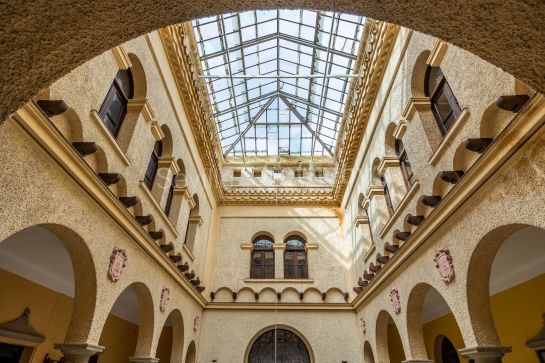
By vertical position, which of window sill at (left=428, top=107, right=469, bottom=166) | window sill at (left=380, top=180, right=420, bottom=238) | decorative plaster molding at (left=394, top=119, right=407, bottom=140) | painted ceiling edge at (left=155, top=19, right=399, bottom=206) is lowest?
window sill at (left=380, top=180, right=420, bottom=238)

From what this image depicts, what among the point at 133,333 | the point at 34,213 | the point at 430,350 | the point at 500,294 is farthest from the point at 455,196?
the point at 133,333

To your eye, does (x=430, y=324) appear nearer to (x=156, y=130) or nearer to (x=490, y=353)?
(x=490, y=353)

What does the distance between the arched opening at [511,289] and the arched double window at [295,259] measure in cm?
625

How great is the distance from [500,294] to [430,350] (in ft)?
11.7

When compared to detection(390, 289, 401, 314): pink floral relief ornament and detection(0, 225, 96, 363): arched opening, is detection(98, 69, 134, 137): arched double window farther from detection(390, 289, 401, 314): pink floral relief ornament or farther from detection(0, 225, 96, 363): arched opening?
detection(390, 289, 401, 314): pink floral relief ornament

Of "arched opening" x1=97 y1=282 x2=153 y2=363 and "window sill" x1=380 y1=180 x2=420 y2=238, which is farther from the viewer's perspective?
"arched opening" x1=97 y1=282 x2=153 y2=363

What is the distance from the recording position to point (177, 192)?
8.55 m

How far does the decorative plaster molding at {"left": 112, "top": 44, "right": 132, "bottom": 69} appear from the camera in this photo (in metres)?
5.12

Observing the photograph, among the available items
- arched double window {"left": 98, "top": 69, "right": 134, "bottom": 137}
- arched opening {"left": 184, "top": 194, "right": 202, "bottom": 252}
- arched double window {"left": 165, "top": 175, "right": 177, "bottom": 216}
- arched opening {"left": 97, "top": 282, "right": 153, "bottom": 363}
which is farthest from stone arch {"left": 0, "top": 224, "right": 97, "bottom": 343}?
arched opening {"left": 184, "top": 194, "right": 202, "bottom": 252}

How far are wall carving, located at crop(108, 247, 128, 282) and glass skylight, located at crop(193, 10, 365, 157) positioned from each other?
571 centimetres

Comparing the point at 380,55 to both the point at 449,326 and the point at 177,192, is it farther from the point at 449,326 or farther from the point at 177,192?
the point at 449,326

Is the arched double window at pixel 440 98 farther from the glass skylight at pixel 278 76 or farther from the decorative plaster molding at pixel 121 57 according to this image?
the decorative plaster molding at pixel 121 57

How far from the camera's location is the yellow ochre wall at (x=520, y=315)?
235 inches

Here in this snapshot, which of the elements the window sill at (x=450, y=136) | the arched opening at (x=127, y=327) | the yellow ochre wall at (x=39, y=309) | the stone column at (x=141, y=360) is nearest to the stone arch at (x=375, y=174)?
the window sill at (x=450, y=136)
